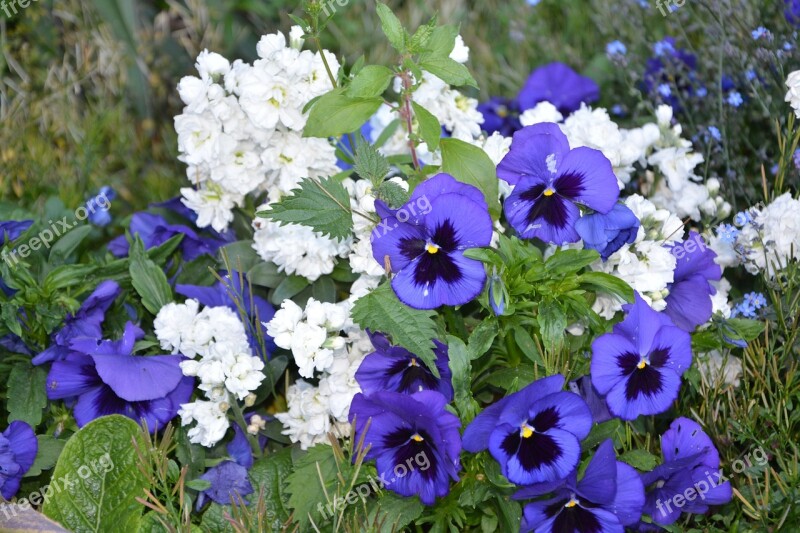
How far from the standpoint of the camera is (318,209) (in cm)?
175

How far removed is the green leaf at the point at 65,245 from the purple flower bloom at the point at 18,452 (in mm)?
460

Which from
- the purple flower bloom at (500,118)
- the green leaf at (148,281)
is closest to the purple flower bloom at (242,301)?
the green leaf at (148,281)

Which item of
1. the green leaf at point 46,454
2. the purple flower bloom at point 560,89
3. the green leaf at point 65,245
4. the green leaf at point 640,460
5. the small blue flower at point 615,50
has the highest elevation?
the small blue flower at point 615,50

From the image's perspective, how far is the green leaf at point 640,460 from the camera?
5.60 ft

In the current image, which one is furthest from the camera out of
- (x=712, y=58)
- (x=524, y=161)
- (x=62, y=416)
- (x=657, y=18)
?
(x=657, y=18)

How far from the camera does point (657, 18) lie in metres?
3.50

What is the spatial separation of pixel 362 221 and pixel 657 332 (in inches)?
24.5

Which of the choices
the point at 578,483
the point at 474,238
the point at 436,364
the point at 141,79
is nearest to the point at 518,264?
the point at 474,238

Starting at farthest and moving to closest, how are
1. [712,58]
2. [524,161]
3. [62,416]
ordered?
[712,58], [62,416], [524,161]

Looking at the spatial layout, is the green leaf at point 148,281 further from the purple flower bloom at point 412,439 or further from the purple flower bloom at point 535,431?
the purple flower bloom at point 535,431

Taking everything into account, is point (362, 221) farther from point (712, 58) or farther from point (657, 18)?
point (657, 18)

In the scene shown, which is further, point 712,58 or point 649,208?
point 712,58

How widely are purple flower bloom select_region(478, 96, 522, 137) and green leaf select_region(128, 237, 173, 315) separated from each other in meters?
1.21

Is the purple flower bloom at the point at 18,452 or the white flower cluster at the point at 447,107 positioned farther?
the white flower cluster at the point at 447,107
